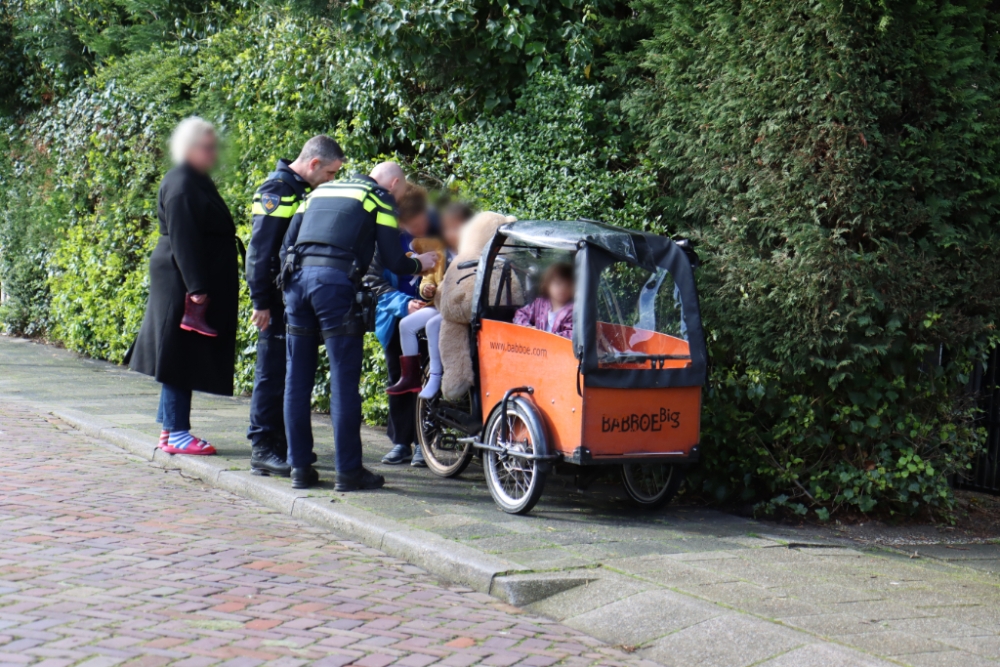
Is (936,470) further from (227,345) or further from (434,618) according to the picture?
(227,345)

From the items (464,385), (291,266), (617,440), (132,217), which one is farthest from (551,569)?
(132,217)

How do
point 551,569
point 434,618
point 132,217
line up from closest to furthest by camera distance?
point 434,618 → point 551,569 → point 132,217

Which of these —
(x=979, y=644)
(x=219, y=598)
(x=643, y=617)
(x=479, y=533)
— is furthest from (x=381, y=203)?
(x=979, y=644)

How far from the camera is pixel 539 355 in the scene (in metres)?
6.36

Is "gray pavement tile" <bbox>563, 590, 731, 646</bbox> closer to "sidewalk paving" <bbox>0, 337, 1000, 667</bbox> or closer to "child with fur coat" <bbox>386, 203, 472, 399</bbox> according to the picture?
"sidewalk paving" <bbox>0, 337, 1000, 667</bbox>

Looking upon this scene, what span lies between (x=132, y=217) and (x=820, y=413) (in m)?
10.1

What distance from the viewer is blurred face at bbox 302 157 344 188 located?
7234 millimetres

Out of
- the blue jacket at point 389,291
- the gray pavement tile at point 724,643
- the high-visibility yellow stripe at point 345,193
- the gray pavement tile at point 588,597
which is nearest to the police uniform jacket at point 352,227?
the high-visibility yellow stripe at point 345,193

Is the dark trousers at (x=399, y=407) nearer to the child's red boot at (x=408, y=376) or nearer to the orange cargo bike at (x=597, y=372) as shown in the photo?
the child's red boot at (x=408, y=376)

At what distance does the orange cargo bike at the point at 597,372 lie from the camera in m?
6.08

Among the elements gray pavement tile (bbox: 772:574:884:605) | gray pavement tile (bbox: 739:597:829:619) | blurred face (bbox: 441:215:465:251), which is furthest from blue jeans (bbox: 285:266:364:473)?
gray pavement tile (bbox: 739:597:829:619)

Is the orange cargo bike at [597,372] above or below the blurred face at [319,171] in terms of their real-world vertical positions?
below

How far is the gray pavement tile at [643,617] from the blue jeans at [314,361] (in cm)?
248

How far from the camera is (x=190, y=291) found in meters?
7.75
